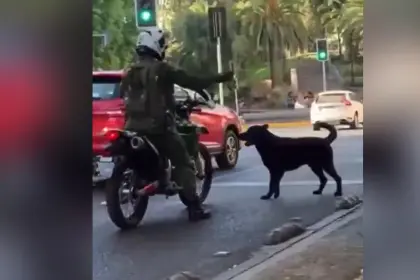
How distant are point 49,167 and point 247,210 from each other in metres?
0.76

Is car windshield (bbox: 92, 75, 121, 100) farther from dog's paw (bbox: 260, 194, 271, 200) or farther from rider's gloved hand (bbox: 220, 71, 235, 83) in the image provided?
dog's paw (bbox: 260, 194, 271, 200)

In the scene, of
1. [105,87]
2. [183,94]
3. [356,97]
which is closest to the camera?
[356,97]

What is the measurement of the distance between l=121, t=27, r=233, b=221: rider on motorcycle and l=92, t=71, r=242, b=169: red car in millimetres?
42

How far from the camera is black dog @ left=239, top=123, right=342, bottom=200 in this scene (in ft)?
8.45

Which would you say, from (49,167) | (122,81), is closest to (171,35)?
(122,81)

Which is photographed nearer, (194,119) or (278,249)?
(278,249)

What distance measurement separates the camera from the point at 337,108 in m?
2.55

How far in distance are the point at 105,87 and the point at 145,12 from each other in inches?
12.7

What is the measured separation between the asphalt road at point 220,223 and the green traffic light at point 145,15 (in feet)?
2.05

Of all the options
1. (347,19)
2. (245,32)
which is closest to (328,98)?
(347,19)

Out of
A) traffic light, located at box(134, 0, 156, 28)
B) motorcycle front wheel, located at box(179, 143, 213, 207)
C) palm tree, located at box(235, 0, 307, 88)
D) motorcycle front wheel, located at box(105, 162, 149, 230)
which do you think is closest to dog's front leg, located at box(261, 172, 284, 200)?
motorcycle front wheel, located at box(179, 143, 213, 207)

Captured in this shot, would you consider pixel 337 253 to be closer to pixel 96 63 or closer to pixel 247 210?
pixel 247 210

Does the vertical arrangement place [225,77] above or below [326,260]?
above

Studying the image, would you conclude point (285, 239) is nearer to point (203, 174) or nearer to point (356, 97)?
point (203, 174)
